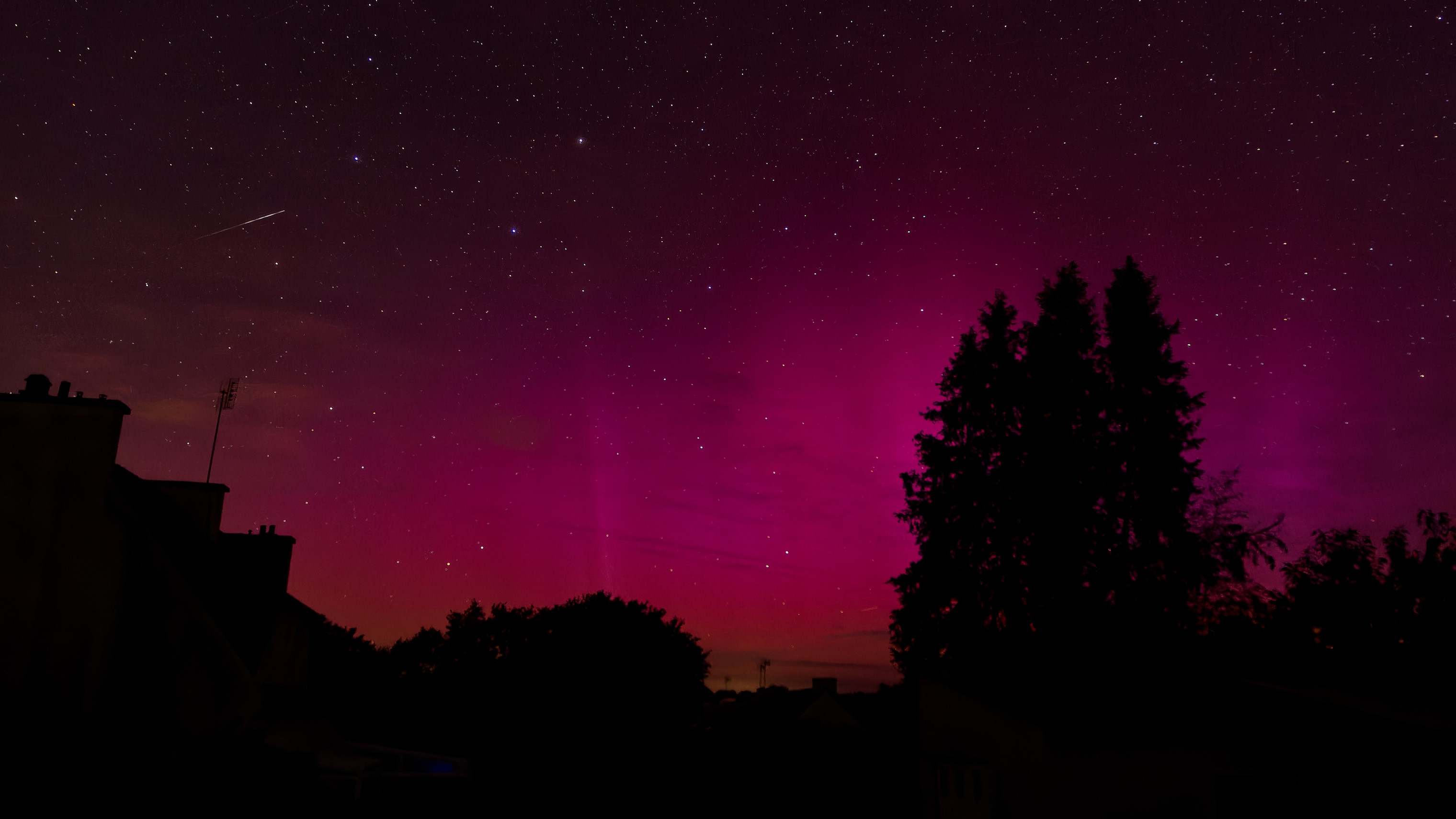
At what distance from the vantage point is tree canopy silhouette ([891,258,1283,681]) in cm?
2609

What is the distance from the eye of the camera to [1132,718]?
58.1 feet

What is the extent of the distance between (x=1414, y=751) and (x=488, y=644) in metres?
68.1

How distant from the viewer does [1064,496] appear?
26.5 meters

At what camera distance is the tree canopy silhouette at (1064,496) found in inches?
1027

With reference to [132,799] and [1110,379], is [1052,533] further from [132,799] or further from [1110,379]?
[132,799]

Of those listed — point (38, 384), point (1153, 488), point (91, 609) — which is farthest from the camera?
point (1153, 488)

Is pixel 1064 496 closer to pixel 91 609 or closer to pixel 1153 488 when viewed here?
pixel 1153 488

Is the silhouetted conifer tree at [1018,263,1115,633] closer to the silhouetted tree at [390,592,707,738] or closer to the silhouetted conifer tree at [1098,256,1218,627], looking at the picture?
the silhouetted conifer tree at [1098,256,1218,627]

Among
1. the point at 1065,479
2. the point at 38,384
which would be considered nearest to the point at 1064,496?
the point at 1065,479

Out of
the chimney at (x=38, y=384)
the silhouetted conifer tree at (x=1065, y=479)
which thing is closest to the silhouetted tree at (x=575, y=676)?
the silhouetted conifer tree at (x=1065, y=479)

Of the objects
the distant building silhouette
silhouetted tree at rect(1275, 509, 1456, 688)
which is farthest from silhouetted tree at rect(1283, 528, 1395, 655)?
the distant building silhouette

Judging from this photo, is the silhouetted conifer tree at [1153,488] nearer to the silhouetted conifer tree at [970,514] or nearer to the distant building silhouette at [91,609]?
the silhouetted conifer tree at [970,514]

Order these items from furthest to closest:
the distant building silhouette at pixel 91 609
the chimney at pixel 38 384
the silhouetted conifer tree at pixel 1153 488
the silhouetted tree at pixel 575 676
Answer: the silhouetted tree at pixel 575 676 → the silhouetted conifer tree at pixel 1153 488 → the chimney at pixel 38 384 → the distant building silhouette at pixel 91 609

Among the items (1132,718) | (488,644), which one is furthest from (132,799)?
(488,644)
